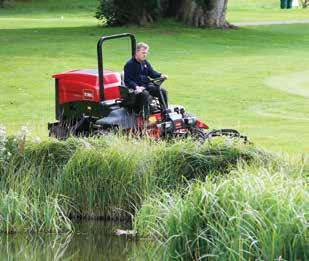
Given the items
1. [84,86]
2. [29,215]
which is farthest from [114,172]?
[84,86]

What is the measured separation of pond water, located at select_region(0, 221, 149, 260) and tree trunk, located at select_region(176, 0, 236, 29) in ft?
92.2

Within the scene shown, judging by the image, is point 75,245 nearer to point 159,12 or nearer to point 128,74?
point 128,74

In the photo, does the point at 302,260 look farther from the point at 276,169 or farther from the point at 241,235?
the point at 276,169

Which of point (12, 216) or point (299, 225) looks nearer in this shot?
point (299, 225)

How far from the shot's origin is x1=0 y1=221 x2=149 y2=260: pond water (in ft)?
33.0

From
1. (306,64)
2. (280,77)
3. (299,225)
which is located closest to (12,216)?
(299,225)

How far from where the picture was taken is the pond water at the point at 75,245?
33.0ft

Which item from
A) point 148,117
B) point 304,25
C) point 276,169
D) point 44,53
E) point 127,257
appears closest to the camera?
point 127,257

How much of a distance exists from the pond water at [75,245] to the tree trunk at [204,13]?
28092 mm

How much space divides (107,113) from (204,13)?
26.2 m

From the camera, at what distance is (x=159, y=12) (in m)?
39.8

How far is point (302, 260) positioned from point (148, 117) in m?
5.33

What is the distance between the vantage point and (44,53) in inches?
1155

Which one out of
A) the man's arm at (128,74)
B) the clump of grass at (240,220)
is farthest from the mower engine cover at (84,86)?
the clump of grass at (240,220)
